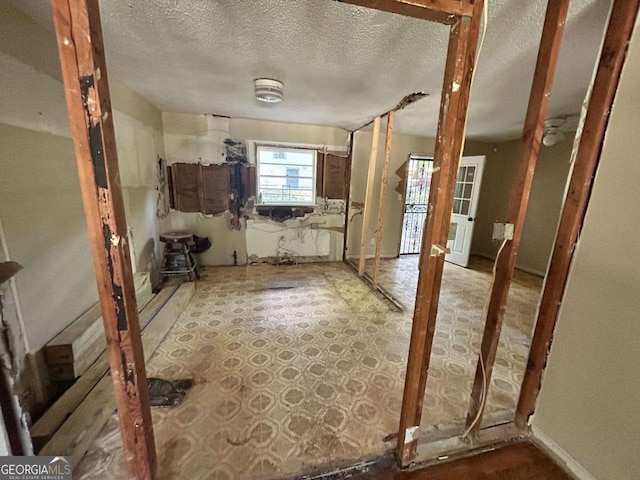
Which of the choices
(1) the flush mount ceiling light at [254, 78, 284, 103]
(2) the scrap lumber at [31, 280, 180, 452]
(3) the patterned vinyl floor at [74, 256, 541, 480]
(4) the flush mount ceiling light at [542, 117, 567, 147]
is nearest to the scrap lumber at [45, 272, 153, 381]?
(2) the scrap lumber at [31, 280, 180, 452]

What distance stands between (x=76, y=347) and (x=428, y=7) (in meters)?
2.56

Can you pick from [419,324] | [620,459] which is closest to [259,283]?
[419,324]

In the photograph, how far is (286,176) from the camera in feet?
14.4

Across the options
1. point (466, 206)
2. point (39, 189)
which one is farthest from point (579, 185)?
point (466, 206)

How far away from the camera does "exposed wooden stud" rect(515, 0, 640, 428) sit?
111 cm

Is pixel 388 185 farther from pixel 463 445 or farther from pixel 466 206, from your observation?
pixel 463 445

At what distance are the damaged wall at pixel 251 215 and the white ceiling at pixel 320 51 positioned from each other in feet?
2.80

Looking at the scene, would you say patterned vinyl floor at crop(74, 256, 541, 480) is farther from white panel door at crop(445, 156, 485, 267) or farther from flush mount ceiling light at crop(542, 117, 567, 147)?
flush mount ceiling light at crop(542, 117, 567, 147)

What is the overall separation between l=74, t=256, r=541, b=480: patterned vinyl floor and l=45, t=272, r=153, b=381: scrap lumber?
16.0 inches

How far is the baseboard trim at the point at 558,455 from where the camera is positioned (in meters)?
1.28

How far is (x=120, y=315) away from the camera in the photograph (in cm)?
94

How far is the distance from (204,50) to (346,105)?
1.65m

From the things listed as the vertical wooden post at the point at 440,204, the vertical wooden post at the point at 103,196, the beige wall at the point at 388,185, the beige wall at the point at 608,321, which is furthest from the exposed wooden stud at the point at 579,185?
the beige wall at the point at 388,185

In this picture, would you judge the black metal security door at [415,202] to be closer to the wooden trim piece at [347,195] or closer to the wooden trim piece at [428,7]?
the wooden trim piece at [347,195]
